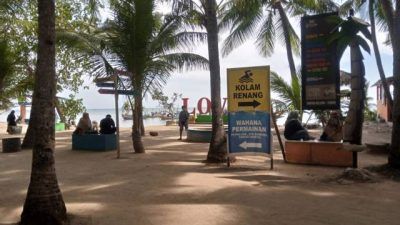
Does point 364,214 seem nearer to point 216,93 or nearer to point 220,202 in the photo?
point 220,202

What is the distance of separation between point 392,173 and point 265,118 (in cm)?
289

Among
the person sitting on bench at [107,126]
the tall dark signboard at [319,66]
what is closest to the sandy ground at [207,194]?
the tall dark signboard at [319,66]

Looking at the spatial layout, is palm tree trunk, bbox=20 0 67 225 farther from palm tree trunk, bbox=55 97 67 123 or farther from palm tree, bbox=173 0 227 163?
palm tree trunk, bbox=55 97 67 123

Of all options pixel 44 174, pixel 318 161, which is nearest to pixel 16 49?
pixel 318 161

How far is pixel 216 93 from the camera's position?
11812 mm

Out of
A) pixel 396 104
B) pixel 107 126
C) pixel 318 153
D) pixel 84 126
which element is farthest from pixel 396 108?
pixel 84 126

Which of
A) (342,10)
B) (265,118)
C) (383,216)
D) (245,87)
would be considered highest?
(342,10)

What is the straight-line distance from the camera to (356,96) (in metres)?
9.56

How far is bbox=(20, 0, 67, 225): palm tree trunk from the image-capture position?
5445 millimetres

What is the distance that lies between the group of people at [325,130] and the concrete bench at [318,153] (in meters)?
0.38

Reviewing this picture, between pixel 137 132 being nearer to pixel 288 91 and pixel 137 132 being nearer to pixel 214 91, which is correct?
pixel 214 91

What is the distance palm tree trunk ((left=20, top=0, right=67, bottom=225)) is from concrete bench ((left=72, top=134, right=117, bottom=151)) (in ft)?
30.2

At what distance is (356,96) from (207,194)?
165 inches

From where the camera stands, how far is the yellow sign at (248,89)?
1049 centimetres
